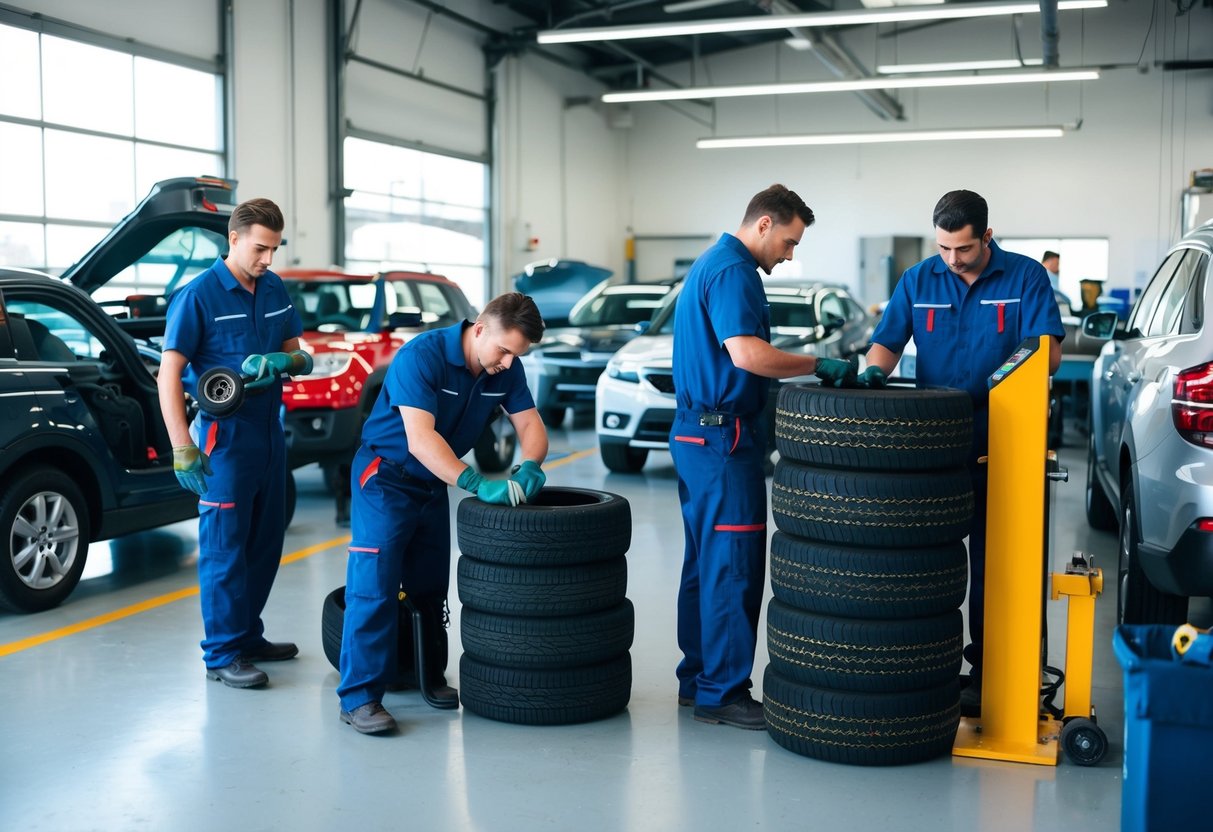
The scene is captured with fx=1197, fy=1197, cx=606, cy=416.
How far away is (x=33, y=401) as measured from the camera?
5.17 metres

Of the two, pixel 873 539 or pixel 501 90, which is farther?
pixel 501 90

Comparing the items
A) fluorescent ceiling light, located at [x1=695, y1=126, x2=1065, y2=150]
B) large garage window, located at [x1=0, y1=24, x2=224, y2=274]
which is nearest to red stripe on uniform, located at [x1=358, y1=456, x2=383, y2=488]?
large garage window, located at [x1=0, y1=24, x2=224, y2=274]

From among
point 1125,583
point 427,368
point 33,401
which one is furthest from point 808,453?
point 33,401

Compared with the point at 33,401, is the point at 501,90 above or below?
above

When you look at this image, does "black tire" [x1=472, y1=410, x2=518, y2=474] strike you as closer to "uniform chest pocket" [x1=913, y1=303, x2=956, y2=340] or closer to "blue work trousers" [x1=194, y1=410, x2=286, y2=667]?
"blue work trousers" [x1=194, y1=410, x2=286, y2=667]

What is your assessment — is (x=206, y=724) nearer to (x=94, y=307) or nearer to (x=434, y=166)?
→ (x=94, y=307)

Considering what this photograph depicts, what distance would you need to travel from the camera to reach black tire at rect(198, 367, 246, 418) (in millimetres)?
4160

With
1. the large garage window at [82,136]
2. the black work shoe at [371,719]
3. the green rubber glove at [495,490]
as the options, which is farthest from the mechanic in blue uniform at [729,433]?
the large garage window at [82,136]

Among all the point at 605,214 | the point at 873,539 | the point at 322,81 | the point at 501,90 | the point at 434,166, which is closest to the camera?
the point at 873,539

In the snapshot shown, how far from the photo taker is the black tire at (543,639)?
3807 millimetres

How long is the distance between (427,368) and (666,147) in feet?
68.1

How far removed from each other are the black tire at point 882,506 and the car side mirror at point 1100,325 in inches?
96.8

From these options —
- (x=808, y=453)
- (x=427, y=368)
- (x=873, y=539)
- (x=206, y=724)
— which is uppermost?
(x=427, y=368)

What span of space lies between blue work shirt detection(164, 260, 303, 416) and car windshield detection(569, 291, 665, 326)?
740 cm
